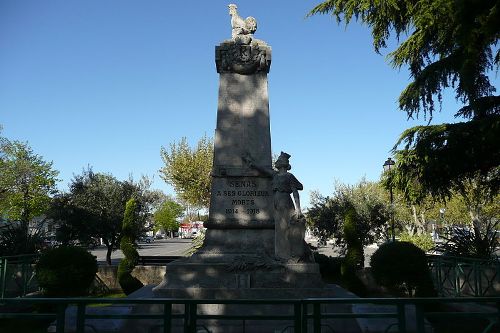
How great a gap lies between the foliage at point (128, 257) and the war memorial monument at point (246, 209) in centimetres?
530

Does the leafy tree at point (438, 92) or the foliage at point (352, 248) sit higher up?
the leafy tree at point (438, 92)

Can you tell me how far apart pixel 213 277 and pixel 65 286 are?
13.2 ft

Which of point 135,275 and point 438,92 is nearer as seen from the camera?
point 438,92

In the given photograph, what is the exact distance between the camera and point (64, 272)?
10.4 metres

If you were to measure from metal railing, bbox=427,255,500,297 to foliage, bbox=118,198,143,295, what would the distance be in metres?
9.59

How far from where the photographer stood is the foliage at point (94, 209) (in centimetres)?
2027

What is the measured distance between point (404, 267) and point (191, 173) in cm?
2544

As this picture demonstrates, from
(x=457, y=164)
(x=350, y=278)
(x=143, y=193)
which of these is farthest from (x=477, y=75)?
(x=143, y=193)

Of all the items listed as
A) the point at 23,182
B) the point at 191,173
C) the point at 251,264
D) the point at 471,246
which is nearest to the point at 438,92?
the point at 471,246

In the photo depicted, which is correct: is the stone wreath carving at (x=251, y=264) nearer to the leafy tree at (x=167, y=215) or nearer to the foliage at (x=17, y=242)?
the foliage at (x=17, y=242)

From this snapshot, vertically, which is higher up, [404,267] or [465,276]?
[404,267]

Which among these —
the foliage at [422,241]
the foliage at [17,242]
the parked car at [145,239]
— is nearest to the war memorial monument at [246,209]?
the foliage at [17,242]

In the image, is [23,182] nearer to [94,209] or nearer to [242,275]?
[94,209]

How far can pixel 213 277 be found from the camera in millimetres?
8883
